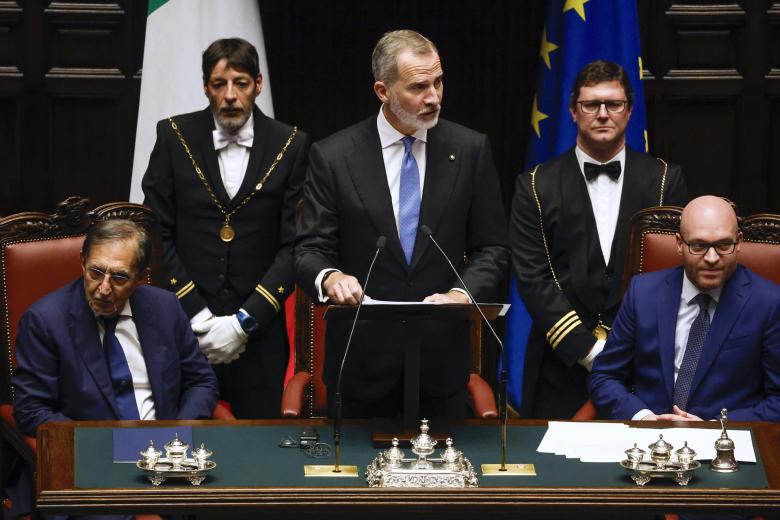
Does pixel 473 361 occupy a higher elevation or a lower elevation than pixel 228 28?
lower

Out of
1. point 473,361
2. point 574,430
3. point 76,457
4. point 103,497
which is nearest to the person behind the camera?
point 103,497

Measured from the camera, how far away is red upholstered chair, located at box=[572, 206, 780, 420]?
170 inches

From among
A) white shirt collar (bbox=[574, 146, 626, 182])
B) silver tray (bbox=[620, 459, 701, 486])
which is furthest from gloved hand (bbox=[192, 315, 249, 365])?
silver tray (bbox=[620, 459, 701, 486])

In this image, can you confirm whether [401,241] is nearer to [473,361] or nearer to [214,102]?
[473,361]

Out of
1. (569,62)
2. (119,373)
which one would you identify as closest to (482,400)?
(119,373)

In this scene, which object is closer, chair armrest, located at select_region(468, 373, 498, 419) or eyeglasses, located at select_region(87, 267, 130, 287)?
eyeglasses, located at select_region(87, 267, 130, 287)

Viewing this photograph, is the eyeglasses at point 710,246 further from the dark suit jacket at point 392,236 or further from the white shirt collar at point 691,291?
the dark suit jacket at point 392,236

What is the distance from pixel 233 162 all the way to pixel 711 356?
5.70 feet

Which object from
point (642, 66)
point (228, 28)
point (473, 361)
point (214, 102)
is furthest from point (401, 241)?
point (642, 66)

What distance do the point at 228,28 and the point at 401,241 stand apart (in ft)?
5.81

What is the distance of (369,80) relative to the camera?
5781mm

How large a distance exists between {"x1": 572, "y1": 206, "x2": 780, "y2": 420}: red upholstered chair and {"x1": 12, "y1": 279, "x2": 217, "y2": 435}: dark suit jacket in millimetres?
1445

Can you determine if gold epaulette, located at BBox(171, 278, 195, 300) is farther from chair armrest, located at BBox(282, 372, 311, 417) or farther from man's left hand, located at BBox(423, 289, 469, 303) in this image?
man's left hand, located at BBox(423, 289, 469, 303)

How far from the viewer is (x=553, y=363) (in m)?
4.62
